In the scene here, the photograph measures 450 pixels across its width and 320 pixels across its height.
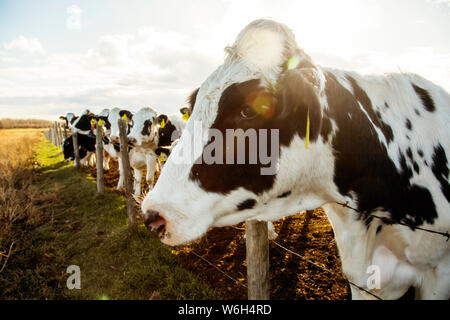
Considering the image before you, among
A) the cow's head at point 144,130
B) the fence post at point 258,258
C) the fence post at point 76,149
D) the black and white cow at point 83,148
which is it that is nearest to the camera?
the fence post at point 258,258

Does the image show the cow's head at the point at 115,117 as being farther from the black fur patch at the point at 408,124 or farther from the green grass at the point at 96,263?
the black fur patch at the point at 408,124

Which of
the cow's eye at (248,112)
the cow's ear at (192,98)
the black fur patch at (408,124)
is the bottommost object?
the black fur patch at (408,124)

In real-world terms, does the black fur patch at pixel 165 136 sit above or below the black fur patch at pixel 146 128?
below

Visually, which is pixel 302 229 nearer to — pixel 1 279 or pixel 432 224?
pixel 432 224

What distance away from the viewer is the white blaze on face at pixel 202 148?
124 cm

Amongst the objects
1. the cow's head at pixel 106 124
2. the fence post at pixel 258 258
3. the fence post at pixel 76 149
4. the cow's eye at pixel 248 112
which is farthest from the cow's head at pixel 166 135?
the cow's eye at pixel 248 112

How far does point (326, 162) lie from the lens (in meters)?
1.38

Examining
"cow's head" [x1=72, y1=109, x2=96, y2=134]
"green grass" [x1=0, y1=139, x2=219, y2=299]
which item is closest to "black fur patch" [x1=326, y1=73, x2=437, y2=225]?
"green grass" [x1=0, y1=139, x2=219, y2=299]

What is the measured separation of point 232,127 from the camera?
125cm

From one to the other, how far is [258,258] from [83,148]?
42.5 ft

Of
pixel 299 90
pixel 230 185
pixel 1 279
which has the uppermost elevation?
pixel 299 90

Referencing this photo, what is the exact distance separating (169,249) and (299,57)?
394cm

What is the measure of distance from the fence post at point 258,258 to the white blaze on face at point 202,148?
69cm
